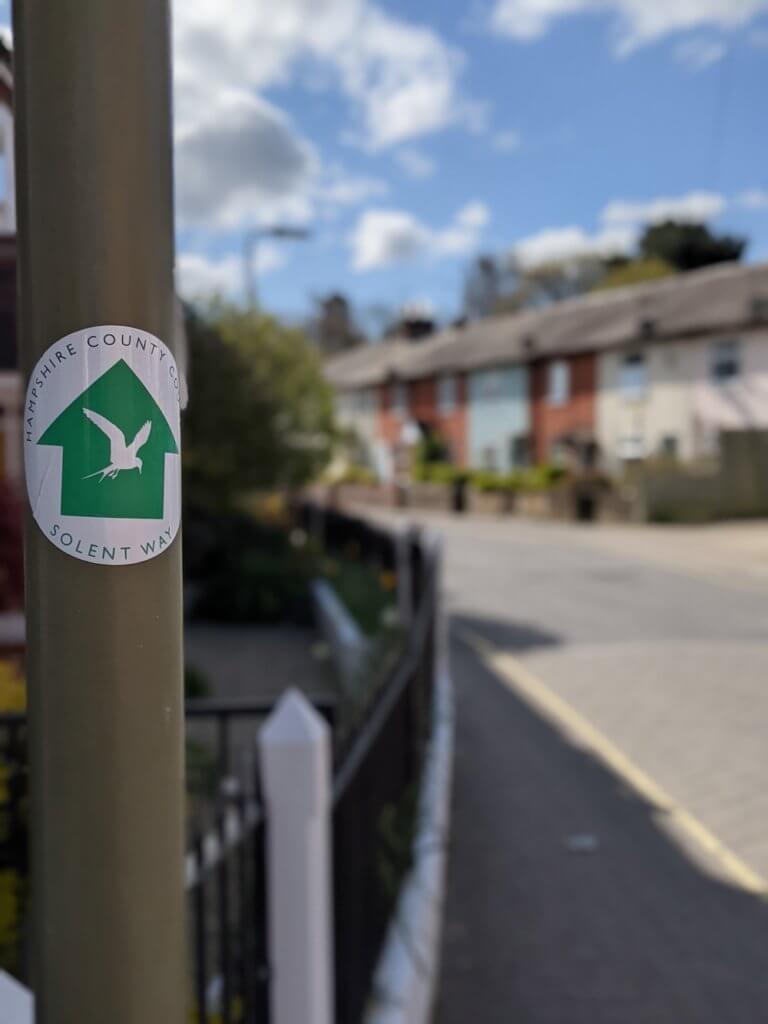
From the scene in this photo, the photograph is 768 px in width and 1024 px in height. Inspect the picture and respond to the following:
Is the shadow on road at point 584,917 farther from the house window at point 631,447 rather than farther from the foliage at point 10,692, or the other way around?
the house window at point 631,447

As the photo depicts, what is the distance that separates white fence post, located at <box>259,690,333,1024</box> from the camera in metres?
2.56

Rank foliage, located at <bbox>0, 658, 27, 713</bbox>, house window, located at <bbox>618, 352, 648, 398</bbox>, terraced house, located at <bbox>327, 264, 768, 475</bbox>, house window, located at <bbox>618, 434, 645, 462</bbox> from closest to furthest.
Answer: foliage, located at <bbox>0, 658, 27, 713</bbox> → terraced house, located at <bbox>327, 264, 768, 475</bbox> → house window, located at <bbox>618, 352, 648, 398</bbox> → house window, located at <bbox>618, 434, 645, 462</bbox>

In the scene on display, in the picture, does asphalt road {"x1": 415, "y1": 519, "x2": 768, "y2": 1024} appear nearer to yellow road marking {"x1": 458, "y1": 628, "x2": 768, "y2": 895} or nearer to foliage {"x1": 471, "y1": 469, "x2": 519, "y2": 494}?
yellow road marking {"x1": 458, "y1": 628, "x2": 768, "y2": 895}

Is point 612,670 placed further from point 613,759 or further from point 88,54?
point 88,54

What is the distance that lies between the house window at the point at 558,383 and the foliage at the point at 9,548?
3441cm

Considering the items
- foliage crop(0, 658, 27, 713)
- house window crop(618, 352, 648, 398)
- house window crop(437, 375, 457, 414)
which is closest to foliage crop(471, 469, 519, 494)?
house window crop(618, 352, 648, 398)

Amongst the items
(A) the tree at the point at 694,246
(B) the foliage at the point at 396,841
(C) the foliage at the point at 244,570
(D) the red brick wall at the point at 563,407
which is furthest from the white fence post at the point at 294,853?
(A) the tree at the point at 694,246

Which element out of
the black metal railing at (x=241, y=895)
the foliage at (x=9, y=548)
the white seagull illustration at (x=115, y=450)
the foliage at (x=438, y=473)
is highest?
the foliage at (x=438, y=473)

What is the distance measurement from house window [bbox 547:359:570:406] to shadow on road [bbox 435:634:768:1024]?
32057 millimetres

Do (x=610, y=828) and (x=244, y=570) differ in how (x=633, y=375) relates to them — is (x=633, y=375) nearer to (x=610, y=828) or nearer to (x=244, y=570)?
(x=244, y=570)

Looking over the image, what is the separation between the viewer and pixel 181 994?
1021 mm

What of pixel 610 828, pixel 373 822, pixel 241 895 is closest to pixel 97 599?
pixel 241 895

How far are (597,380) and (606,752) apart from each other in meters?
30.4

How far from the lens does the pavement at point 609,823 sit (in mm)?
4258
